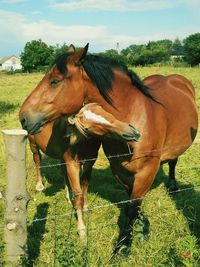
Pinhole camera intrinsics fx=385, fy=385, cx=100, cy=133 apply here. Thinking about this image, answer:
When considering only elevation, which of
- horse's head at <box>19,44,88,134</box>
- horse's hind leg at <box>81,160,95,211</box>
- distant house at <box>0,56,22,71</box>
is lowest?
distant house at <box>0,56,22,71</box>

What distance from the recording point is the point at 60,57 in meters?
3.95

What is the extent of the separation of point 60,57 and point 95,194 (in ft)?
8.77

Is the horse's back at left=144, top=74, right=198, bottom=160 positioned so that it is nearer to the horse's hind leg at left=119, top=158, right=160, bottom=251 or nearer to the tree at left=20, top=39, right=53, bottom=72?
the horse's hind leg at left=119, top=158, right=160, bottom=251

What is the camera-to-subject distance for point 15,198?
296cm

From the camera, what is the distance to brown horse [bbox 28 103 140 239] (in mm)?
3643

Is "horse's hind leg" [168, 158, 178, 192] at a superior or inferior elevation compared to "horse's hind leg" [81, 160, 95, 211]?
inferior

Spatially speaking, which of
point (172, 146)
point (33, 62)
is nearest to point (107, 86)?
point (172, 146)

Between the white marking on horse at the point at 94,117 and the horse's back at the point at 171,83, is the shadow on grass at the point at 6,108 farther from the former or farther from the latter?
the white marking on horse at the point at 94,117

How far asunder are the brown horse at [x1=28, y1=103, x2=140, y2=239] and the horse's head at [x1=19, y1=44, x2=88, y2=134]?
171 mm

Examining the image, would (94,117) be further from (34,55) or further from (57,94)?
(34,55)

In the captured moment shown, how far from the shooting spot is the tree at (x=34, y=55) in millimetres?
77062

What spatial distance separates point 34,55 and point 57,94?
75827mm

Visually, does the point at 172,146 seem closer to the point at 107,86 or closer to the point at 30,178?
the point at 107,86

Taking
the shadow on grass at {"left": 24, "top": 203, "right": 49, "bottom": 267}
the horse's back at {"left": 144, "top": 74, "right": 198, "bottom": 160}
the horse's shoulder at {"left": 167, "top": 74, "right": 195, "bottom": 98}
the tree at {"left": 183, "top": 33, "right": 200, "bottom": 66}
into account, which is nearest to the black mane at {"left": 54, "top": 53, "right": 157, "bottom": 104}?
the horse's back at {"left": 144, "top": 74, "right": 198, "bottom": 160}
